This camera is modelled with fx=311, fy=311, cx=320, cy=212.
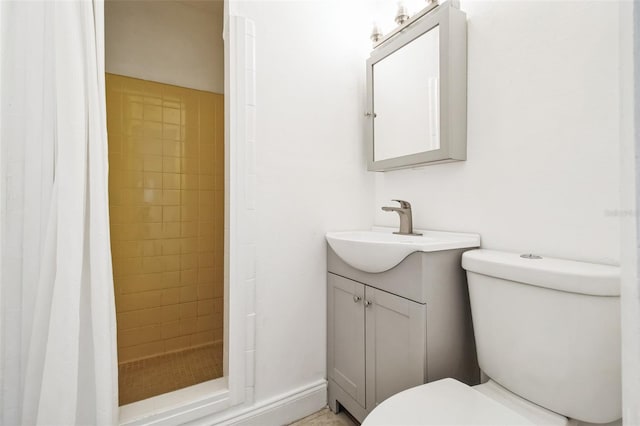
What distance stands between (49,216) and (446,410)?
133cm

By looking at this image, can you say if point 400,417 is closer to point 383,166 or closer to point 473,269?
point 473,269

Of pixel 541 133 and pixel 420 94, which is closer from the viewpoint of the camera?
pixel 541 133

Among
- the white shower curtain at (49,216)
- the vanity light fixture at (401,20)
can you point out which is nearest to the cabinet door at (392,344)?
the white shower curtain at (49,216)

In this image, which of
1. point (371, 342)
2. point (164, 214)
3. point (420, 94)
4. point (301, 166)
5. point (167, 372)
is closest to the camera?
point (371, 342)

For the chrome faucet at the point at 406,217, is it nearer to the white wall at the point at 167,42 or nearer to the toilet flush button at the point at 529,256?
the toilet flush button at the point at 529,256

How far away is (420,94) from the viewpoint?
4.54 ft

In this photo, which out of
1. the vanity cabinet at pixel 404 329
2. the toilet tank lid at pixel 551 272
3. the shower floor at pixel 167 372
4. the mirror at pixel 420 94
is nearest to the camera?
the toilet tank lid at pixel 551 272

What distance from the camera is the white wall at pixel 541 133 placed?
893 mm

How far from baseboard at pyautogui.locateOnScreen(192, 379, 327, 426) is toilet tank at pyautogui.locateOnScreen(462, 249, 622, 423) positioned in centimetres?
84

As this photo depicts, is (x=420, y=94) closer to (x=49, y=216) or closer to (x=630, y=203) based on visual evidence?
(x=630, y=203)

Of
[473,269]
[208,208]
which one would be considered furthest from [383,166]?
[208,208]

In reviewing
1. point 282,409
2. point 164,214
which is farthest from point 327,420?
point 164,214

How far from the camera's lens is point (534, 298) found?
0.87 metres

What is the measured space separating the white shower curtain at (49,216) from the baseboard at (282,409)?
47 cm
